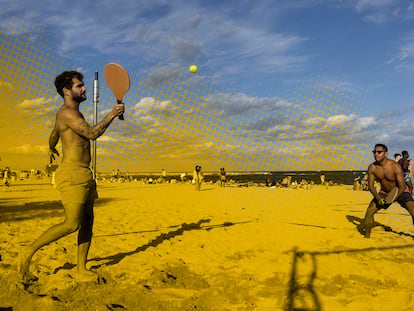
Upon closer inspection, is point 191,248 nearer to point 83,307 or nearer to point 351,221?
point 83,307


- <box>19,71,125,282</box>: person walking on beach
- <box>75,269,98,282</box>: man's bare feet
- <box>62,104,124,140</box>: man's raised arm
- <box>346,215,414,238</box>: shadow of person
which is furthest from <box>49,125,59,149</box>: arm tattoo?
<box>346,215,414,238</box>: shadow of person

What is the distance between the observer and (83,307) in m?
2.65

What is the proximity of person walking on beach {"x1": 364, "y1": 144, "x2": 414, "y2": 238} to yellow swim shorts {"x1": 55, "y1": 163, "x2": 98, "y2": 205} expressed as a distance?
15.9 feet

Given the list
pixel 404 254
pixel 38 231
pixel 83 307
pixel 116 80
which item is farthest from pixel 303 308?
pixel 38 231

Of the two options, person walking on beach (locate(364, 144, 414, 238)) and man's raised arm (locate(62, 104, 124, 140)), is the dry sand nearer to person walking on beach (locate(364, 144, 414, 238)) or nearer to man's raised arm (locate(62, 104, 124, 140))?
person walking on beach (locate(364, 144, 414, 238))

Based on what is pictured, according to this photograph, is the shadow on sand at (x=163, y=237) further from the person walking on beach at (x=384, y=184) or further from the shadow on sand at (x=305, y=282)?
the person walking on beach at (x=384, y=184)

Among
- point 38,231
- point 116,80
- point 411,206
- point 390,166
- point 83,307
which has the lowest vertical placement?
point 38,231

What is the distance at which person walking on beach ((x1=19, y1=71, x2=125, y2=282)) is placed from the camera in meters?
3.11

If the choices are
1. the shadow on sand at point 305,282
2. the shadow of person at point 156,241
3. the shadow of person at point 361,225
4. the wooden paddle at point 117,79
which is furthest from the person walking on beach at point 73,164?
the shadow of person at point 361,225

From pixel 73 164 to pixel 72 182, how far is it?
0.18 metres

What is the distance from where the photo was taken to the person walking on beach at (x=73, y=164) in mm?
3111

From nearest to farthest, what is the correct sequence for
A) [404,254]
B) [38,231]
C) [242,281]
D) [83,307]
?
1. [83,307]
2. [242,281]
3. [404,254]
4. [38,231]

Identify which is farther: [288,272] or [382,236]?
[382,236]

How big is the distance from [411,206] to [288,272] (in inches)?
134
